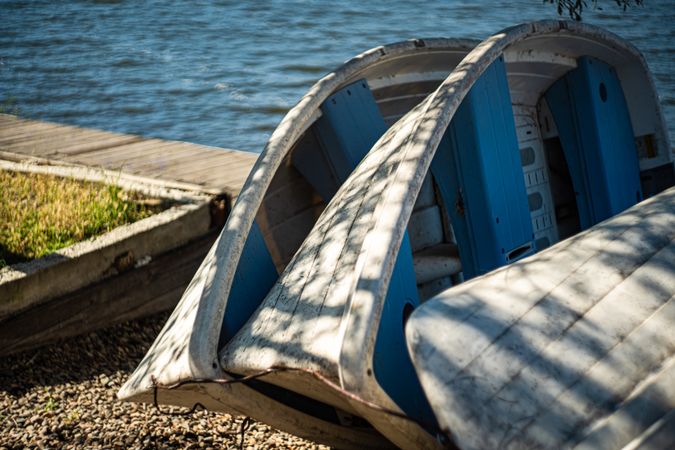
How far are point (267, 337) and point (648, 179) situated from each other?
2900 millimetres

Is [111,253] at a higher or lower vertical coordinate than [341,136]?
lower

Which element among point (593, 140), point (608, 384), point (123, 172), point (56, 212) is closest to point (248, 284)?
point (608, 384)

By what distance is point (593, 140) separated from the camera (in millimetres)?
4590

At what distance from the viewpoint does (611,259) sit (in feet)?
9.30

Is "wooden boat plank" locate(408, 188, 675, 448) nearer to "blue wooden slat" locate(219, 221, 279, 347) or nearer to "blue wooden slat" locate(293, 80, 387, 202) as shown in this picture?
"blue wooden slat" locate(219, 221, 279, 347)

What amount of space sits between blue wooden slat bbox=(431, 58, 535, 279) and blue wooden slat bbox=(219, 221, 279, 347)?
2.97ft

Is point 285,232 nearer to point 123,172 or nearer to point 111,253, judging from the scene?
point 111,253

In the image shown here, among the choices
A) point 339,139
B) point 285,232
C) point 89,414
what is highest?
point 339,139

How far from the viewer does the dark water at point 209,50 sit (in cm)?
1093

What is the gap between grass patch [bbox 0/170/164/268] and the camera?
14.2 ft

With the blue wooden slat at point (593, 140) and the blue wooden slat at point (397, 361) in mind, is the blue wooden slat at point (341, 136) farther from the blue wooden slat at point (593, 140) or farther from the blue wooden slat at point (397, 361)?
the blue wooden slat at point (397, 361)

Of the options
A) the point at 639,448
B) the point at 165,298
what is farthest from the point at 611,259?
the point at 165,298

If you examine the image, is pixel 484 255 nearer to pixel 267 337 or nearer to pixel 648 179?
pixel 267 337

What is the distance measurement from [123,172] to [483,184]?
8.24ft
